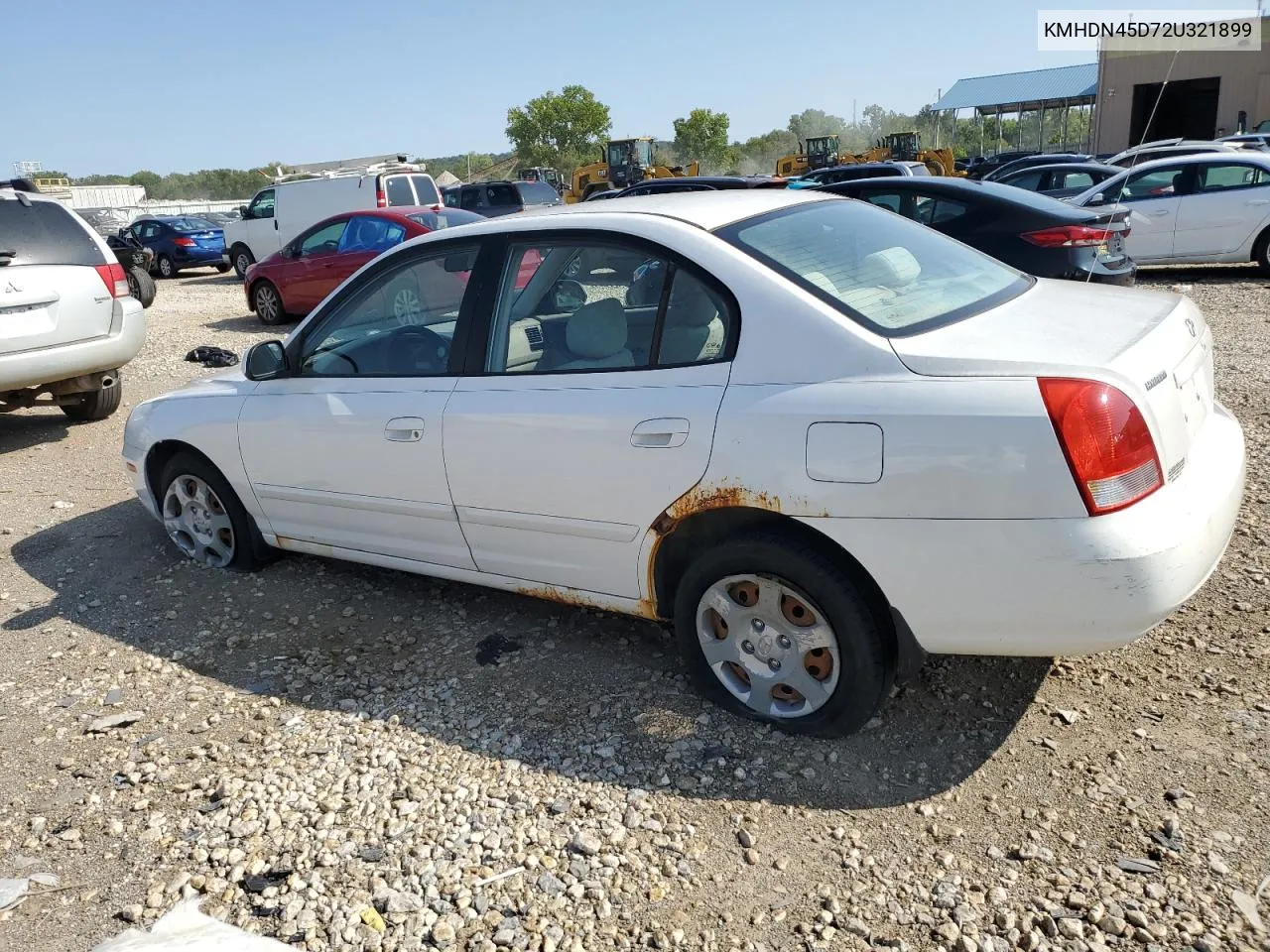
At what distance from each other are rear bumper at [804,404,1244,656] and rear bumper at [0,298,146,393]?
6.35 m

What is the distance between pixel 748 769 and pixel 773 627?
0.45m

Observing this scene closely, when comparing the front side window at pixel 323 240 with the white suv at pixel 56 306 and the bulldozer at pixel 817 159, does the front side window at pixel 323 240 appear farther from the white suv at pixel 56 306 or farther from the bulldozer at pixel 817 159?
the bulldozer at pixel 817 159

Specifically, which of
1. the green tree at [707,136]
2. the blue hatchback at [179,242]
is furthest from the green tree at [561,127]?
the blue hatchback at [179,242]

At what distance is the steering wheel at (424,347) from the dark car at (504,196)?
62.8 ft

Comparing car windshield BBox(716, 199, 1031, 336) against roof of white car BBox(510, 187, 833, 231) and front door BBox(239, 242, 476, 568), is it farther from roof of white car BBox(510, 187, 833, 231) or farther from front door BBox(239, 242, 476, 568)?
front door BBox(239, 242, 476, 568)

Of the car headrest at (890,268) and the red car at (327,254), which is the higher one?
the car headrest at (890,268)

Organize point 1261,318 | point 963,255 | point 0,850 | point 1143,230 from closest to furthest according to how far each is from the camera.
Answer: point 0,850
point 963,255
point 1261,318
point 1143,230

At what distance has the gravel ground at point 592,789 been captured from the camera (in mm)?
2529

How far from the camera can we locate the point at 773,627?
10.3 feet

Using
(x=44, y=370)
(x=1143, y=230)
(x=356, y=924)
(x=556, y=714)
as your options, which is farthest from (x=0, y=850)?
(x=1143, y=230)

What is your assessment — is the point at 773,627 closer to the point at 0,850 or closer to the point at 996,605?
the point at 996,605

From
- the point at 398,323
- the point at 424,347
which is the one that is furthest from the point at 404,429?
the point at 398,323

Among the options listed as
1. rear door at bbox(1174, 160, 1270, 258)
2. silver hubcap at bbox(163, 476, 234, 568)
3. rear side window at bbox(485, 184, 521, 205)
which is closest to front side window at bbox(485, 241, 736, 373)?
silver hubcap at bbox(163, 476, 234, 568)

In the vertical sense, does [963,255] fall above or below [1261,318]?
above
